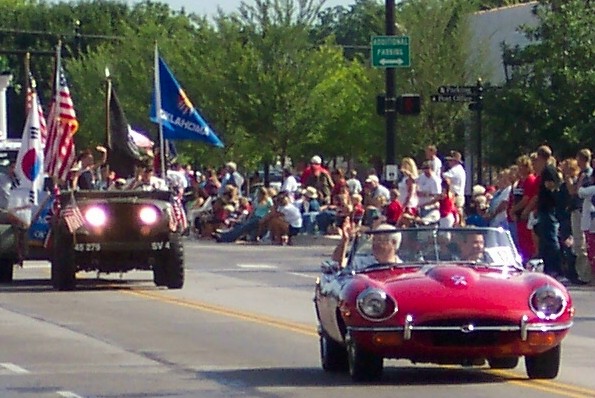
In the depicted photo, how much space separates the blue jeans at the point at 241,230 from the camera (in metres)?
37.3

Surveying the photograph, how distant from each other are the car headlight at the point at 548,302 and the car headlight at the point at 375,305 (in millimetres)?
1013

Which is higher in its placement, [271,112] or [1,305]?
[271,112]

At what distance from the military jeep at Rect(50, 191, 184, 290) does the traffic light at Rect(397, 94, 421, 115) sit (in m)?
11.8

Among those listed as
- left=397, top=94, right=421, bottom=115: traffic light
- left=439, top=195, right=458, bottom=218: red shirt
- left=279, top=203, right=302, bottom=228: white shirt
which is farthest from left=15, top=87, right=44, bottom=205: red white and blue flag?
left=279, top=203, right=302, bottom=228: white shirt

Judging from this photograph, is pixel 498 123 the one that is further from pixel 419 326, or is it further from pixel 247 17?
pixel 419 326

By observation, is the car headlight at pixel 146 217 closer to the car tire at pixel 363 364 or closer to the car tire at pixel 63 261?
the car tire at pixel 63 261

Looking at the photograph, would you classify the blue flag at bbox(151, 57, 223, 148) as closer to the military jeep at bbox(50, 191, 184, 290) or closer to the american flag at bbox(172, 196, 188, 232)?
the american flag at bbox(172, 196, 188, 232)

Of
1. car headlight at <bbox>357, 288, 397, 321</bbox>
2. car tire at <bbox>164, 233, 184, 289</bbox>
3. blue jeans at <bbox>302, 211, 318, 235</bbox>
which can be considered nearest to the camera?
car headlight at <bbox>357, 288, 397, 321</bbox>

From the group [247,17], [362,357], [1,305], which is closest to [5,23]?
[247,17]

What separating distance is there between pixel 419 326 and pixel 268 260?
1834 cm

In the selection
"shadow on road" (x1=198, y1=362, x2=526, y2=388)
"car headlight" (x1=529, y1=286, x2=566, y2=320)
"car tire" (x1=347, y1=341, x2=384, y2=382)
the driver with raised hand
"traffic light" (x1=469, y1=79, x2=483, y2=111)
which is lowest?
"shadow on road" (x1=198, y1=362, x2=526, y2=388)

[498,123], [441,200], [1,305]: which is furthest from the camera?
[498,123]

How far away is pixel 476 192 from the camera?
29.1m

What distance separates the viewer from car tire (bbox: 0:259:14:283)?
2453 centimetres
